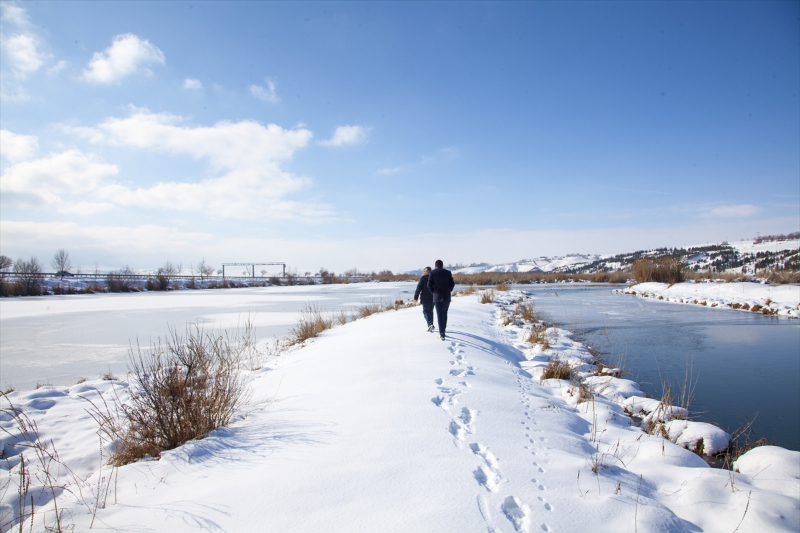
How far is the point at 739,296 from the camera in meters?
17.9

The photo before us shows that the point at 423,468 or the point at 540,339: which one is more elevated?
the point at 423,468

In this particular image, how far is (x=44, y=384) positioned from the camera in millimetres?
6402

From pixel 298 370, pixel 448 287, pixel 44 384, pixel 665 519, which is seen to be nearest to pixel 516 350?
pixel 448 287

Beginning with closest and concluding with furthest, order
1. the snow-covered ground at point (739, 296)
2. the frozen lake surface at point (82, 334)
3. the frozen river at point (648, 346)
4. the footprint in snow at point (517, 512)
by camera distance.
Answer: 1. the footprint in snow at point (517, 512)
2. the frozen river at point (648, 346)
3. the frozen lake surface at point (82, 334)
4. the snow-covered ground at point (739, 296)

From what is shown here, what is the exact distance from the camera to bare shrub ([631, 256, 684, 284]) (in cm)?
2522

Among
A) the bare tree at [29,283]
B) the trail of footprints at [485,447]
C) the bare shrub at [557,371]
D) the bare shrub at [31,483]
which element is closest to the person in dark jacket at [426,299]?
the trail of footprints at [485,447]

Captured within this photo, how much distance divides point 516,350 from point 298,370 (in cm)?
493

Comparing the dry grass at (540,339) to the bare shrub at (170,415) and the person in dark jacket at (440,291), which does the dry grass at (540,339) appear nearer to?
the person in dark jacket at (440,291)

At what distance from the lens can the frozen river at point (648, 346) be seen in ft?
18.5

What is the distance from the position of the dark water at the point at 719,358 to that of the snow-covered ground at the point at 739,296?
5.04ft

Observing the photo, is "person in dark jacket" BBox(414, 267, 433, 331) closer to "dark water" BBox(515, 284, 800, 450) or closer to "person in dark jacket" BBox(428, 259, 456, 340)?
"person in dark jacket" BBox(428, 259, 456, 340)

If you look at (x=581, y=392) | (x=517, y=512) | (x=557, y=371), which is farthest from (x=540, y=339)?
(x=517, y=512)

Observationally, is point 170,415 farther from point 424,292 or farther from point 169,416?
point 424,292

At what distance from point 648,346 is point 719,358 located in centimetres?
147
